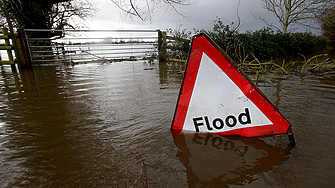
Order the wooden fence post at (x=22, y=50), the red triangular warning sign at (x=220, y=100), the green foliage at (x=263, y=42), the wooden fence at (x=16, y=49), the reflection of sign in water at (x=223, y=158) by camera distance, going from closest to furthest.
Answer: the reflection of sign in water at (x=223, y=158)
the red triangular warning sign at (x=220, y=100)
the wooden fence at (x=16, y=49)
the wooden fence post at (x=22, y=50)
the green foliage at (x=263, y=42)

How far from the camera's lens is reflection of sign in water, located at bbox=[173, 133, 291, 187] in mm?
1185

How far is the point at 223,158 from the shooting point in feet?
4.57

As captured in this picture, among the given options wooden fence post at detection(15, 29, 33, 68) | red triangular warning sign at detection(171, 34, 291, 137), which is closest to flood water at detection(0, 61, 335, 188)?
red triangular warning sign at detection(171, 34, 291, 137)

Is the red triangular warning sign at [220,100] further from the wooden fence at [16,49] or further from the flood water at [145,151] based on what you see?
the wooden fence at [16,49]

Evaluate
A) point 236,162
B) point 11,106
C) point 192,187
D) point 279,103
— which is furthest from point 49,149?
point 279,103

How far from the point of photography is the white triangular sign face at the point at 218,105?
5.12 feet

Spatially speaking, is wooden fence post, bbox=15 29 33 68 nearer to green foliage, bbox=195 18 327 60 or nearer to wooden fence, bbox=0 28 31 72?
wooden fence, bbox=0 28 31 72

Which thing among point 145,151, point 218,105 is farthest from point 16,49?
point 218,105

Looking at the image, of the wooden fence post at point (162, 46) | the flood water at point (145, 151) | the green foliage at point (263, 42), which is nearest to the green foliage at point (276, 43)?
the green foliage at point (263, 42)

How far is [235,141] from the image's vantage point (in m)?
1.61

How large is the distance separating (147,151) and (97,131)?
2.34ft

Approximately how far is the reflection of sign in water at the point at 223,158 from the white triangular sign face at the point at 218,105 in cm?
13

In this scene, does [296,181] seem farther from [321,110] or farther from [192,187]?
[321,110]

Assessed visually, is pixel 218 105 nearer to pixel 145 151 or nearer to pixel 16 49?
pixel 145 151
